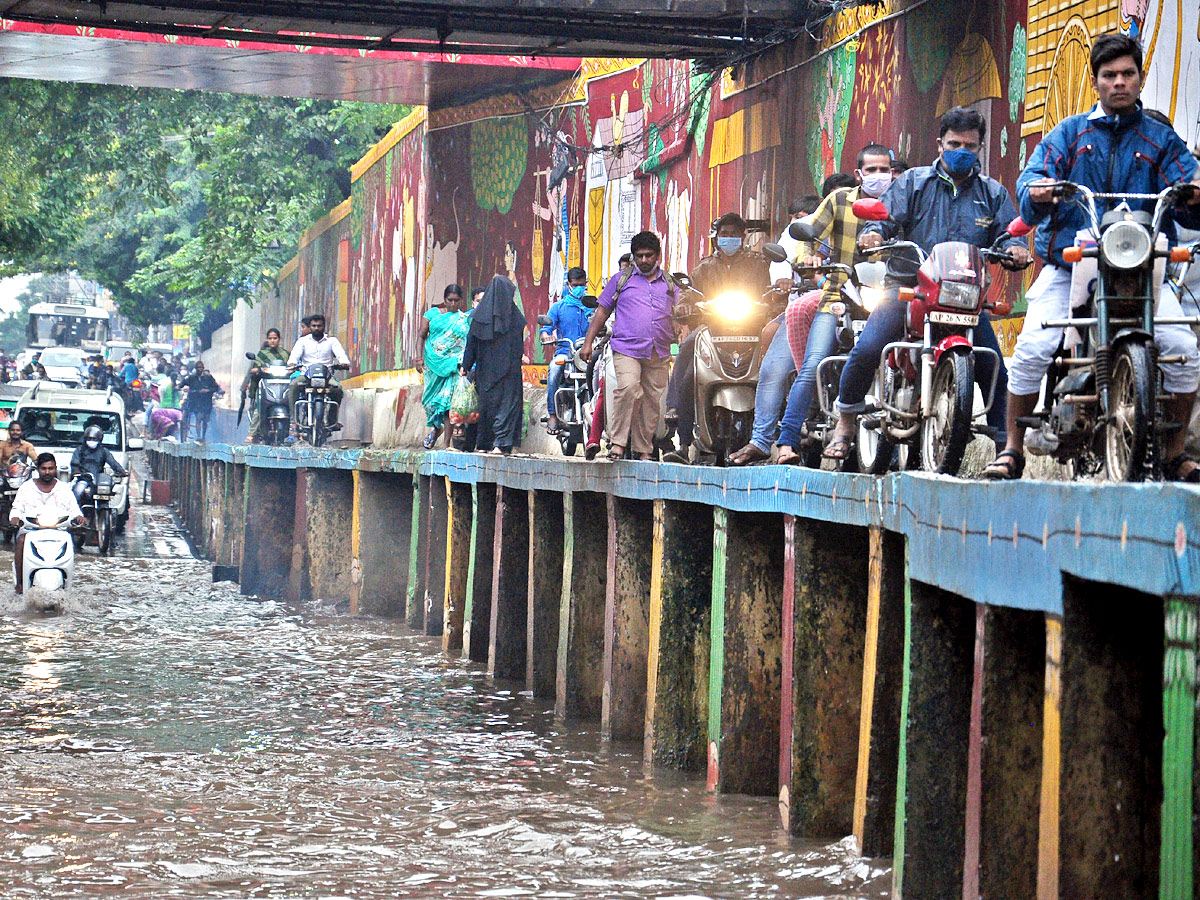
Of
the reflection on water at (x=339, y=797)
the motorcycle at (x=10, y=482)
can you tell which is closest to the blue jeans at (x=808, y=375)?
the reflection on water at (x=339, y=797)

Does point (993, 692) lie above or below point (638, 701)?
above

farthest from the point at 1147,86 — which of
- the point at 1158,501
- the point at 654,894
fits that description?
the point at 1158,501

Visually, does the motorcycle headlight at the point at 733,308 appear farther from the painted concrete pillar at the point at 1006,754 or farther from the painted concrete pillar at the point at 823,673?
the painted concrete pillar at the point at 1006,754

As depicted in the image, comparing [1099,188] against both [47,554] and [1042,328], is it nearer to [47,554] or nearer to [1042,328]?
[1042,328]

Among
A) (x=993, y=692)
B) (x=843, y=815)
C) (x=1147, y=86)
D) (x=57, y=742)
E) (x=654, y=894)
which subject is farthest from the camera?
(x=57, y=742)

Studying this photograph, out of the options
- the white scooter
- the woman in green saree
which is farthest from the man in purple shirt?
the white scooter

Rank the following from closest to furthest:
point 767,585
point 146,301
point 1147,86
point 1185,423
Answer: point 1185,423 → point 767,585 → point 1147,86 → point 146,301

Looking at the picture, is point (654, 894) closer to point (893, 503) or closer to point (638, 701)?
point (893, 503)

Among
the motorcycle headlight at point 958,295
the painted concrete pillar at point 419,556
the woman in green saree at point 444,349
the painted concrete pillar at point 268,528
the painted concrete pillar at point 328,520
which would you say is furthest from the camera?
the painted concrete pillar at point 268,528

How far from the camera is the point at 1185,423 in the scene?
6402 millimetres

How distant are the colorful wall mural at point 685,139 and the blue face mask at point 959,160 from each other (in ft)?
6.29

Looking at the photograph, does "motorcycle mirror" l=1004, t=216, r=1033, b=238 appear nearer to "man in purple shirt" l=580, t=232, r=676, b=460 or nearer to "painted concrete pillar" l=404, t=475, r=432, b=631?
"man in purple shirt" l=580, t=232, r=676, b=460

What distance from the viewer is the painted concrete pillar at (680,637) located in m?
9.88

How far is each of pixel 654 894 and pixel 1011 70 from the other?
6357 mm
